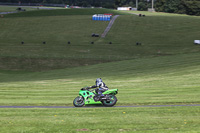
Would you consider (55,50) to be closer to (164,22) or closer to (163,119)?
(164,22)

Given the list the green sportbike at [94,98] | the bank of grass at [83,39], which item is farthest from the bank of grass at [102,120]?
the bank of grass at [83,39]

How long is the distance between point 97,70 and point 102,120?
1563 inches

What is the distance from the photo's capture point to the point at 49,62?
72250 mm

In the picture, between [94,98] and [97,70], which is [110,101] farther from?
[97,70]

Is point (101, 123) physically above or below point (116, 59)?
above

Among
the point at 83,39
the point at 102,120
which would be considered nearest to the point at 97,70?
the point at 102,120

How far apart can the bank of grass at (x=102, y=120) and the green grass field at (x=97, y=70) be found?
0.05 m

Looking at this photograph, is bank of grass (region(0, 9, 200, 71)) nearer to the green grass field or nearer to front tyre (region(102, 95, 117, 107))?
the green grass field

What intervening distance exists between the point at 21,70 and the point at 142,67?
86.4 ft

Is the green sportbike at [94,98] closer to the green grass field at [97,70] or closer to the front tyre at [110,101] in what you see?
the front tyre at [110,101]

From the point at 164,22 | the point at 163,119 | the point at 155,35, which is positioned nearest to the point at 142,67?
the point at 163,119

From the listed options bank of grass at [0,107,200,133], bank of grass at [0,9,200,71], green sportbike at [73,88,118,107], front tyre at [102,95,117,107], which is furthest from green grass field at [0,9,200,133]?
green sportbike at [73,88,118,107]

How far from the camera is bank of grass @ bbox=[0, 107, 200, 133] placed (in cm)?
1619

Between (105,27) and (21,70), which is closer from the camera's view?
(21,70)
